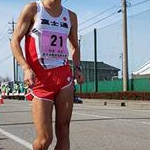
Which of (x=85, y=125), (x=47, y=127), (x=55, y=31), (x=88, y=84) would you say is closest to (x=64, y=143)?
(x=47, y=127)

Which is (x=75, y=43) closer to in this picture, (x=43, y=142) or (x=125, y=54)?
(x=43, y=142)

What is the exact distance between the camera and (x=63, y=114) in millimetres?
4543

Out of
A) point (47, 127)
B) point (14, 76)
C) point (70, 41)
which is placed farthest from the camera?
point (14, 76)

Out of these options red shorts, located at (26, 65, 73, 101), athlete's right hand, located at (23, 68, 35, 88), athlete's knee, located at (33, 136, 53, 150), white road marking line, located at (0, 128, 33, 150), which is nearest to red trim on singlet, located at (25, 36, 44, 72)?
red shorts, located at (26, 65, 73, 101)

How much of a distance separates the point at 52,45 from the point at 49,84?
37 cm

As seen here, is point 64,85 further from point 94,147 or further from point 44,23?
point 94,147

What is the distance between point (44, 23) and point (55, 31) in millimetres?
126

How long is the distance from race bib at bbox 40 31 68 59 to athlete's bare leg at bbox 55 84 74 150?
33 centimetres

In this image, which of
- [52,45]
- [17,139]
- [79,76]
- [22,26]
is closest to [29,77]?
[52,45]

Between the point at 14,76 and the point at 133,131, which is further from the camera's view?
the point at 14,76

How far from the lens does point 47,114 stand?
444cm

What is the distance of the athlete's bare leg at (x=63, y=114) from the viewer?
4.52 meters

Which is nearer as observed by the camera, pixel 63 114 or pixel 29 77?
pixel 29 77

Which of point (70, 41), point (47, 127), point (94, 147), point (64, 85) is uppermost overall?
point (70, 41)
